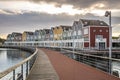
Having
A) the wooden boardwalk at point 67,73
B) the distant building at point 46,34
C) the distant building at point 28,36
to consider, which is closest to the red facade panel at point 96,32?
the wooden boardwalk at point 67,73

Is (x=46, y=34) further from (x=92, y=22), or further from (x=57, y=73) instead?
(x=57, y=73)

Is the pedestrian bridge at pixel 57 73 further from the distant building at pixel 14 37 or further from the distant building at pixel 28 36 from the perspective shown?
the distant building at pixel 14 37

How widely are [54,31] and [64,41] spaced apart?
20831 mm

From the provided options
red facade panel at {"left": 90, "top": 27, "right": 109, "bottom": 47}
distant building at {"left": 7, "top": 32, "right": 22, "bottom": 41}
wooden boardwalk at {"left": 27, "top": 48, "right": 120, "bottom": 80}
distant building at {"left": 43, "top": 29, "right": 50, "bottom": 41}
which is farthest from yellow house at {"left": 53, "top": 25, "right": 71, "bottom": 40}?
wooden boardwalk at {"left": 27, "top": 48, "right": 120, "bottom": 80}

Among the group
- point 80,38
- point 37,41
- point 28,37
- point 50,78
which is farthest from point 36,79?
point 28,37

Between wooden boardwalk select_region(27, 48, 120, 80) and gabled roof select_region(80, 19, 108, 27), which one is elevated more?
gabled roof select_region(80, 19, 108, 27)

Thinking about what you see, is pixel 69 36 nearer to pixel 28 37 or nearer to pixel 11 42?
pixel 28 37

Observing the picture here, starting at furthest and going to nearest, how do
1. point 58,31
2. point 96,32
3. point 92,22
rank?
1. point 58,31
2. point 92,22
3. point 96,32

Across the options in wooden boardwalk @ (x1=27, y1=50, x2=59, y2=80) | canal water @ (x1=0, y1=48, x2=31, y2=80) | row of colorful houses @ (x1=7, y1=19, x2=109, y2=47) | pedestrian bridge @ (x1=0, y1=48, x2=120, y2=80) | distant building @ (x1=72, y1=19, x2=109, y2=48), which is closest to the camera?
pedestrian bridge @ (x1=0, y1=48, x2=120, y2=80)

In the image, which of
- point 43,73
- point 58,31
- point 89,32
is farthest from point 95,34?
point 43,73

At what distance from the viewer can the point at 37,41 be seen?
144 meters

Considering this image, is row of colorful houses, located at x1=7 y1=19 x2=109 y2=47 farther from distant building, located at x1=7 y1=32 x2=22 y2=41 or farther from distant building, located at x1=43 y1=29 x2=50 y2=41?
distant building, located at x1=7 y1=32 x2=22 y2=41

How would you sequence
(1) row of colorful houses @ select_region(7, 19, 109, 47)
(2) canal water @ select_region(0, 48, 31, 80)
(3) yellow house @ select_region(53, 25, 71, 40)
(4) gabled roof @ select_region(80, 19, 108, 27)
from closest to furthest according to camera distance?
(2) canal water @ select_region(0, 48, 31, 80) < (1) row of colorful houses @ select_region(7, 19, 109, 47) < (4) gabled roof @ select_region(80, 19, 108, 27) < (3) yellow house @ select_region(53, 25, 71, 40)

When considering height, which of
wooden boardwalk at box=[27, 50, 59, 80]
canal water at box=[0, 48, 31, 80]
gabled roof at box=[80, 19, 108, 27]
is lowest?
canal water at box=[0, 48, 31, 80]
